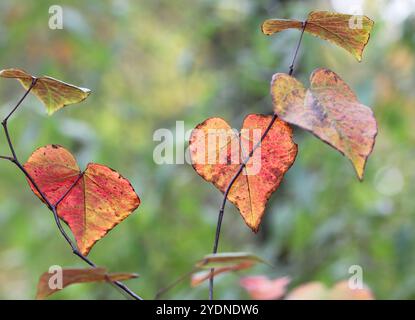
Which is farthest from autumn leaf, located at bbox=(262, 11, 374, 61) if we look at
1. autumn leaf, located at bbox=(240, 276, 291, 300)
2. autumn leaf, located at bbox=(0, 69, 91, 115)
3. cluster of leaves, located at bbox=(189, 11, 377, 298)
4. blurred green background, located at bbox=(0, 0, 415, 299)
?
blurred green background, located at bbox=(0, 0, 415, 299)

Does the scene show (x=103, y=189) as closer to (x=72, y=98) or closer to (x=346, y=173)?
(x=72, y=98)

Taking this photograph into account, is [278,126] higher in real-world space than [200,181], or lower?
lower

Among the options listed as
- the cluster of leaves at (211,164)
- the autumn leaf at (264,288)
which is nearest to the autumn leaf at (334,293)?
the autumn leaf at (264,288)

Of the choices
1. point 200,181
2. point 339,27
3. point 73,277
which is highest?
point 200,181

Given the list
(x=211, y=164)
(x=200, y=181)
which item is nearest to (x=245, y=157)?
(x=211, y=164)

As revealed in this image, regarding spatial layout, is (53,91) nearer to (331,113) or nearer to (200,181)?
(331,113)

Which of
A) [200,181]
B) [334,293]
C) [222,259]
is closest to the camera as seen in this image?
[222,259]
